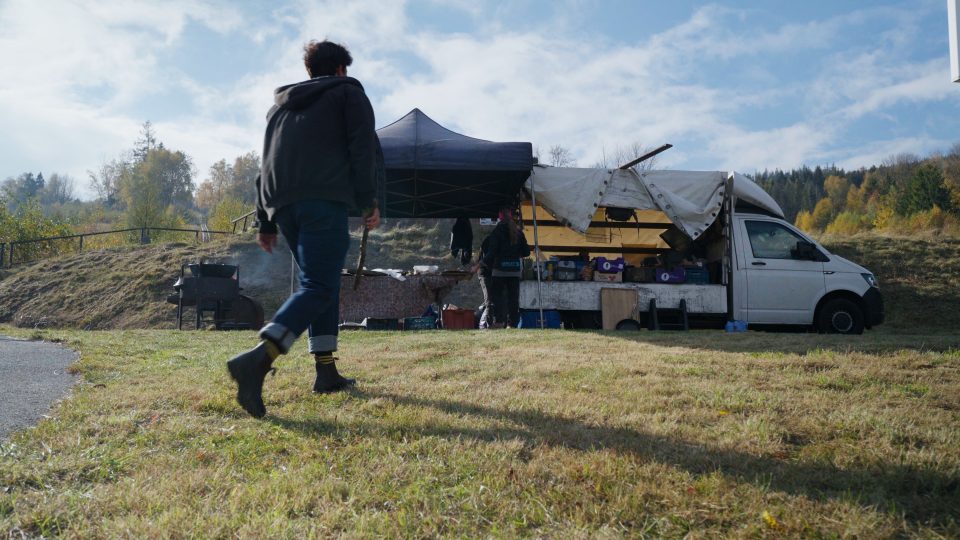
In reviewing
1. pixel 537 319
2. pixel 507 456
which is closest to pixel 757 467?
pixel 507 456

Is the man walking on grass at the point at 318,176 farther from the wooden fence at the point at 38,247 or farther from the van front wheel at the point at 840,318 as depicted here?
the wooden fence at the point at 38,247

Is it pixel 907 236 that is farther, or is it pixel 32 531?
pixel 907 236

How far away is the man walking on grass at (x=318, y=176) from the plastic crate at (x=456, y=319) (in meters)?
7.67

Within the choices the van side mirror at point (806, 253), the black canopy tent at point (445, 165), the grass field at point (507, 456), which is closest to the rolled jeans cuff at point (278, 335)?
the grass field at point (507, 456)

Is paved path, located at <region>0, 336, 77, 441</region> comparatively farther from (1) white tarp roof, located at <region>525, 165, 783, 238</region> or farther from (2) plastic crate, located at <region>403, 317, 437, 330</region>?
(1) white tarp roof, located at <region>525, 165, 783, 238</region>

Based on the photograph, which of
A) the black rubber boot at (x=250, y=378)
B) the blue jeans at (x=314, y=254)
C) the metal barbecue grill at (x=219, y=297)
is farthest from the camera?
the metal barbecue grill at (x=219, y=297)

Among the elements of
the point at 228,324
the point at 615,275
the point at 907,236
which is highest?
the point at 907,236

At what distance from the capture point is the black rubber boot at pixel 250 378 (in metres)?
3.02

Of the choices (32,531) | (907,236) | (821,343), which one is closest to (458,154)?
(821,343)

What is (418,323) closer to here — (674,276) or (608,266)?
(608,266)

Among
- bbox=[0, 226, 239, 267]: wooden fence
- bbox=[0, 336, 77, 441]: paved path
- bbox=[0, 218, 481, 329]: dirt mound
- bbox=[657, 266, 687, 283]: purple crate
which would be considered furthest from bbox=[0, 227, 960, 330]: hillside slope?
bbox=[0, 336, 77, 441]: paved path

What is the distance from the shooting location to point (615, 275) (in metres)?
10.2

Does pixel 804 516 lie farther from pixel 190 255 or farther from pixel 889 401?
pixel 190 255

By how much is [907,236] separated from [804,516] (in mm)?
26983
